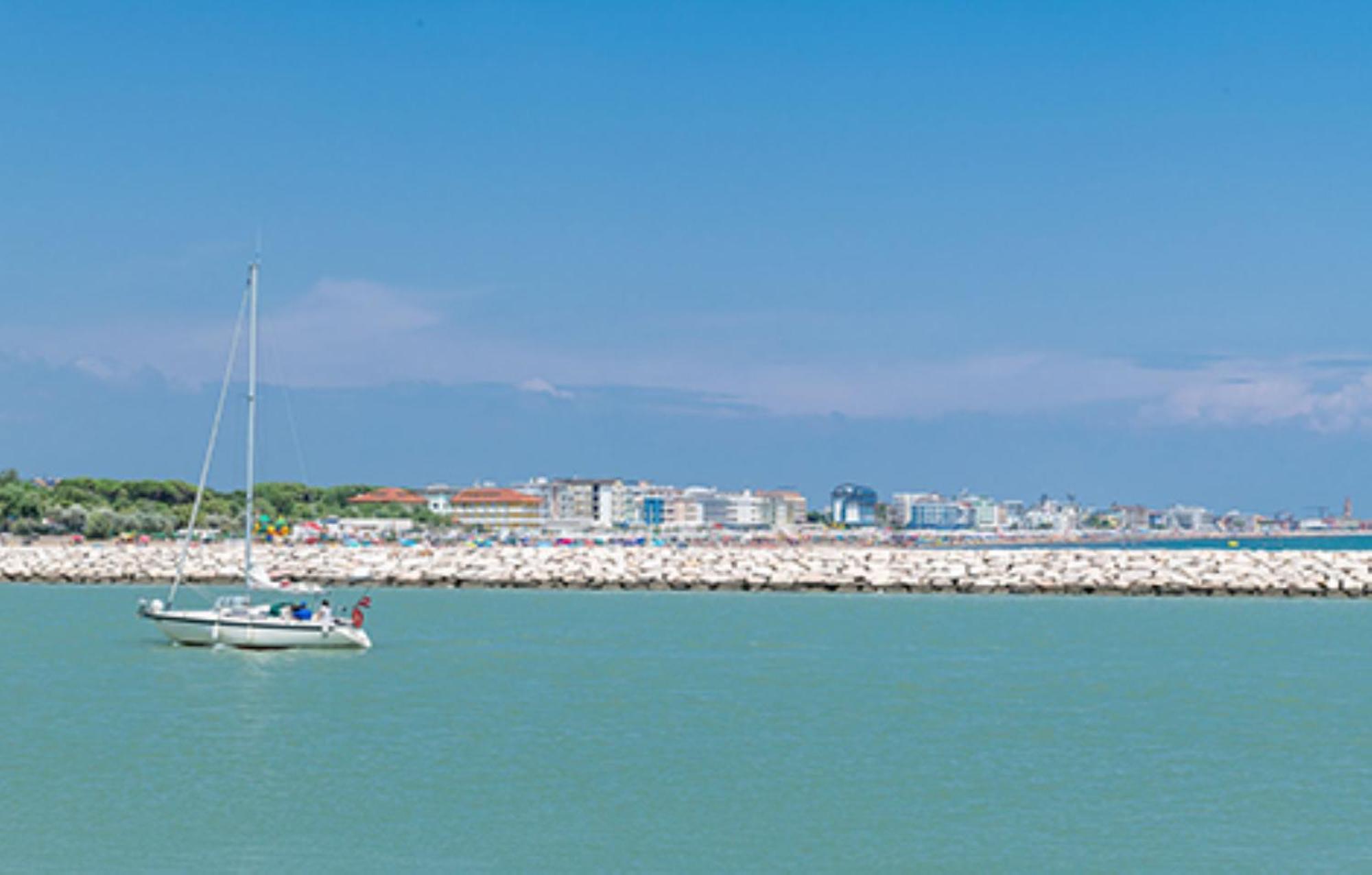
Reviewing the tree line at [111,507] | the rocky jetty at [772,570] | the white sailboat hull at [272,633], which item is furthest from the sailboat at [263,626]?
the tree line at [111,507]

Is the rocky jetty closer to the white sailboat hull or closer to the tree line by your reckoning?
the white sailboat hull

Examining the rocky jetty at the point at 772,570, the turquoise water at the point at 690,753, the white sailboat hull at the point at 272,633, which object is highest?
the rocky jetty at the point at 772,570

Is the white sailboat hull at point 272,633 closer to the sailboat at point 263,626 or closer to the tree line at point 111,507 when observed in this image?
the sailboat at point 263,626

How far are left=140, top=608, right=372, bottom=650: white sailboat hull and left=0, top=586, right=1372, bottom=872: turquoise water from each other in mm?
379

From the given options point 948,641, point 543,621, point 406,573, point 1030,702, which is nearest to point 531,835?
point 1030,702

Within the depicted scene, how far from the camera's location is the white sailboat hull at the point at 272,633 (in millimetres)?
35500

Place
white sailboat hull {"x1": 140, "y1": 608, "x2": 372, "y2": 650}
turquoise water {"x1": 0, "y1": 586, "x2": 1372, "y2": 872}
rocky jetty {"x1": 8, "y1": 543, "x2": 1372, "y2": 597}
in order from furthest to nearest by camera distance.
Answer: rocky jetty {"x1": 8, "y1": 543, "x2": 1372, "y2": 597} < white sailboat hull {"x1": 140, "y1": 608, "x2": 372, "y2": 650} < turquoise water {"x1": 0, "y1": 586, "x2": 1372, "y2": 872}

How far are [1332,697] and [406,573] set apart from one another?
4000 cm

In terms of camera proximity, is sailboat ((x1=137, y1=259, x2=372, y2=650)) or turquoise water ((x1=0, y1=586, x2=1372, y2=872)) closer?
turquoise water ((x1=0, y1=586, x2=1372, y2=872))

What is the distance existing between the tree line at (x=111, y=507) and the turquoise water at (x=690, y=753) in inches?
3514

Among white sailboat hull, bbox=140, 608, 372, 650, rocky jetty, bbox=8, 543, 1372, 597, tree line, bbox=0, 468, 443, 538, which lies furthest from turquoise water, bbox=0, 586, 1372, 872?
tree line, bbox=0, 468, 443, 538

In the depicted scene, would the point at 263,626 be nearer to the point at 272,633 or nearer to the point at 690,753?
the point at 272,633

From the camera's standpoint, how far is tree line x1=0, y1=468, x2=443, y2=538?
126 meters

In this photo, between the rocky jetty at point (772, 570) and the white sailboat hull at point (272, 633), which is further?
the rocky jetty at point (772, 570)
